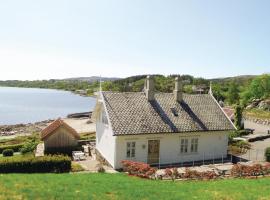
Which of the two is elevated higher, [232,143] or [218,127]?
[218,127]

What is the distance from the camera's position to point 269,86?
122 meters

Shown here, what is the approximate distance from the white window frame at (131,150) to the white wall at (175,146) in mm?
259

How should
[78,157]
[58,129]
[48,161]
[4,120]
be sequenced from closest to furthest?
[48,161] → [78,157] → [58,129] → [4,120]

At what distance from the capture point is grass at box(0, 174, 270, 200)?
1381 centimetres

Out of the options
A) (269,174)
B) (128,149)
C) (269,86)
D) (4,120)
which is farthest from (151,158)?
(269,86)

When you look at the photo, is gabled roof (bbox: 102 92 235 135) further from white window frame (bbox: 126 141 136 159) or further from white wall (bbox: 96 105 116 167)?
white wall (bbox: 96 105 116 167)

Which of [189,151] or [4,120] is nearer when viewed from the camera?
[189,151]

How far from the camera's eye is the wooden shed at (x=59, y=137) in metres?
32.9

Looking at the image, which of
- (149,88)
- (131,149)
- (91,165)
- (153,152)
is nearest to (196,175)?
(153,152)

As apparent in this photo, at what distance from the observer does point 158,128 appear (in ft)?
89.4

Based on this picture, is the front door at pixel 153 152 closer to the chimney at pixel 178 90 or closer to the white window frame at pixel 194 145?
the white window frame at pixel 194 145

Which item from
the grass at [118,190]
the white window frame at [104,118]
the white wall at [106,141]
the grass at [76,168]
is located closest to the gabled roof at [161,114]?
the white window frame at [104,118]

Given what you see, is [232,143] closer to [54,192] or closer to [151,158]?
[151,158]

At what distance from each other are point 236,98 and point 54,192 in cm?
11376
